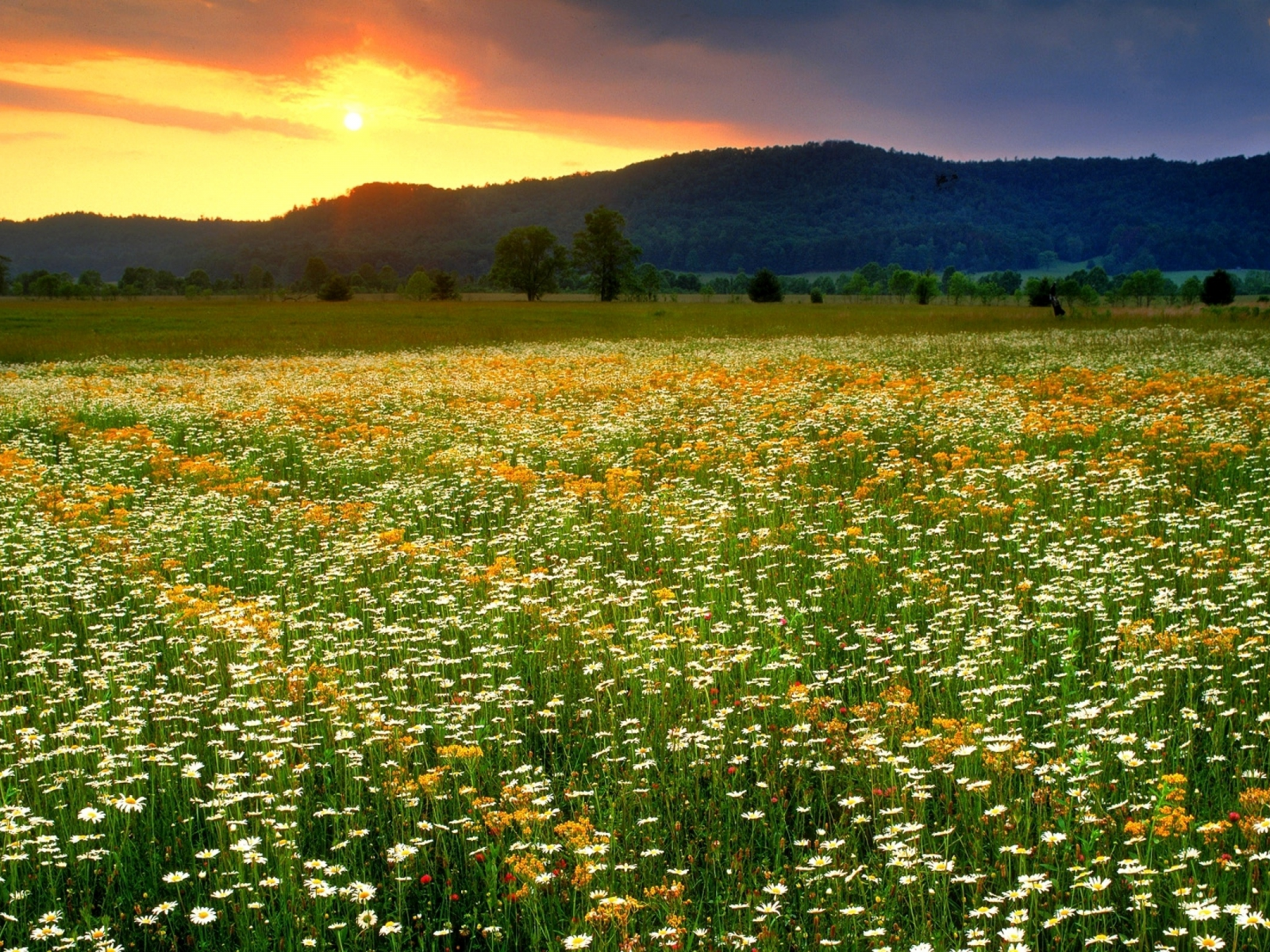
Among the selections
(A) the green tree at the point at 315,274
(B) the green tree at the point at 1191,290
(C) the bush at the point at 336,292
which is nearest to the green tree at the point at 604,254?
(C) the bush at the point at 336,292

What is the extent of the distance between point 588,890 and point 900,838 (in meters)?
1.37

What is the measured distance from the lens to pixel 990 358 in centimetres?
2441

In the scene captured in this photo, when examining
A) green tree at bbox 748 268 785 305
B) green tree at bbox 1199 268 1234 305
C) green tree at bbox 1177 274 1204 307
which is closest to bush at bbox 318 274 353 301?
green tree at bbox 748 268 785 305

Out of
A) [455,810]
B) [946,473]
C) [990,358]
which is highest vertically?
[990,358]

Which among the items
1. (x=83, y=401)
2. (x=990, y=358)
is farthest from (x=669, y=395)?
(x=83, y=401)

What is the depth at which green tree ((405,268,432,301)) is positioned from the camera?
5310 inches

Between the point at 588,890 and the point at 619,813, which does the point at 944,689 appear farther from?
the point at 588,890

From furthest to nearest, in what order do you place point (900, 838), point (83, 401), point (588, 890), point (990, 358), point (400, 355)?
1. point (400, 355)
2. point (990, 358)
3. point (83, 401)
4. point (900, 838)
5. point (588, 890)

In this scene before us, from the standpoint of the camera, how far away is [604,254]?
119 m

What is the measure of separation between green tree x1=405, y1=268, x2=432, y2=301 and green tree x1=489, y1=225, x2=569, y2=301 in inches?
679

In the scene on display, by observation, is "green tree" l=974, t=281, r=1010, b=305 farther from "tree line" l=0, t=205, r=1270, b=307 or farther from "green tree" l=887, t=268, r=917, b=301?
"green tree" l=887, t=268, r=917, b=301

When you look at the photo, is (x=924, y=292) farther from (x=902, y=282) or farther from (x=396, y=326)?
(x=396, y=326)

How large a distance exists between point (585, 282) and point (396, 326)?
74084mm

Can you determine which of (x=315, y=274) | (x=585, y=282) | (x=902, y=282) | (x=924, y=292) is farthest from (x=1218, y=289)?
(x=315, y=274)
